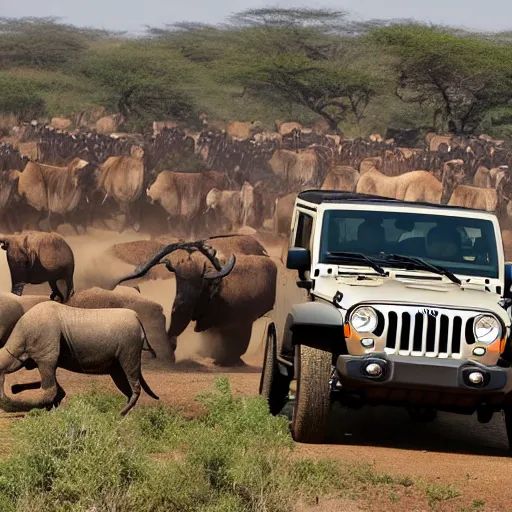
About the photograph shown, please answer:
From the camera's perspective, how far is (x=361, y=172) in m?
36.6

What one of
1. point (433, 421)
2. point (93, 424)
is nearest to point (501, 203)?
point (433, 421)

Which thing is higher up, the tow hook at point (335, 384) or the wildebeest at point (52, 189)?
the tow hook at point (335, 384)

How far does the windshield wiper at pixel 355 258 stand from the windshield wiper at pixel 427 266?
16cm

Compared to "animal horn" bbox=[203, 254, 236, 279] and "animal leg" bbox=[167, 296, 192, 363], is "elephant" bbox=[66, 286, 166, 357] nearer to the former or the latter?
"animal leg" bbox=[167, 296, 192, 363]

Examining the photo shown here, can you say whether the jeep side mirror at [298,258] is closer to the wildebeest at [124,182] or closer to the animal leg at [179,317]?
the animal leg at [179,317]

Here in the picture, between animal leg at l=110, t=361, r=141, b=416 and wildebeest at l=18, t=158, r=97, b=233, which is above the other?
animal leg at l=110, t=361, r=141, b=416

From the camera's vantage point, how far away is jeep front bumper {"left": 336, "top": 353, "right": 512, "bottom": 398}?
390 inches

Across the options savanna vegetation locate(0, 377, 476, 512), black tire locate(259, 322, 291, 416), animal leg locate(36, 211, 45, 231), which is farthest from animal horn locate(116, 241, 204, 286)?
animal leg locate(36, 211, 45, 231)

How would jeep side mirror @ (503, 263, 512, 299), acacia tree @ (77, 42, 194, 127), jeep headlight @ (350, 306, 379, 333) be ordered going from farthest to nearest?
acacia tree @ (77, 42, 194, 127) → jeep side mirror @ (503, 263, 512, 299) → jeep headlight @ (350, 306, 379, 333)

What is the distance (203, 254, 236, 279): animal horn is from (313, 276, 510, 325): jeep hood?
27.6 feet

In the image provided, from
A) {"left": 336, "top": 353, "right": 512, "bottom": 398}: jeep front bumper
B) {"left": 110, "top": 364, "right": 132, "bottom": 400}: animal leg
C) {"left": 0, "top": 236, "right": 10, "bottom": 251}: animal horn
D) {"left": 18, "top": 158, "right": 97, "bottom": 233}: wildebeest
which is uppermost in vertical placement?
{"left": 336, "top": 353, "right": 512, "bottom": 398}: jeep front bumper

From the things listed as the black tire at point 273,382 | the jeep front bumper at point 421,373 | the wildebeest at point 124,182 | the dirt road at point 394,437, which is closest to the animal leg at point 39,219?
the wildebeest at point 124,182

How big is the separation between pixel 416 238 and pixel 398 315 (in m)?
1.31

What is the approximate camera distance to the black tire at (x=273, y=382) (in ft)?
37.8
